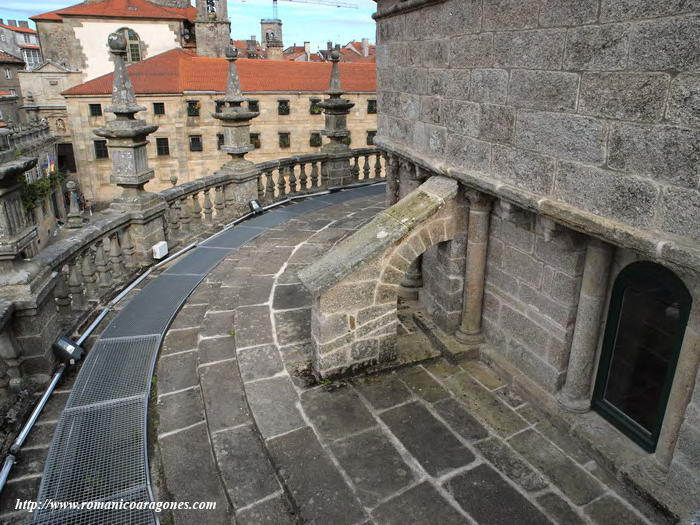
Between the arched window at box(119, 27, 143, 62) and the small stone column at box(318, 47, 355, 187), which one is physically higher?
the arched window at box(119, 27, 143, 62)

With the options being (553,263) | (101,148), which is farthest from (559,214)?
(101,148)

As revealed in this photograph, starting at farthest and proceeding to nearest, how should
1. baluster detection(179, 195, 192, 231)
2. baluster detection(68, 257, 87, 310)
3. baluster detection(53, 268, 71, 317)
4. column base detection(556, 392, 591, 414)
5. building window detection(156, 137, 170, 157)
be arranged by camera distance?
1. building window detection(156, 137, 170, 157)
2. baluster detection(179, 195, 192, 231)
3. baluster detection(68, 257, 87, 310)
4. baluster detection(53, 268, 71, 317)
5. column base detection(556, 392, 591, 414)

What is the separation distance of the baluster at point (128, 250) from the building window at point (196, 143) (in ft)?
107

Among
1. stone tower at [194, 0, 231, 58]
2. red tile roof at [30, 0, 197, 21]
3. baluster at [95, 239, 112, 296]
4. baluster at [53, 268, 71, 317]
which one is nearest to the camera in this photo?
baluster at [53, 268, 71, 317]

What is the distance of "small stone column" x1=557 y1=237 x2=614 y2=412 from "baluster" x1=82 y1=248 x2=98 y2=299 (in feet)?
16.9

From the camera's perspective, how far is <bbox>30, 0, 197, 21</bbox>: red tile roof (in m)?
41.4

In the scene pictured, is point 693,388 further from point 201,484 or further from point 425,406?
point 201,484

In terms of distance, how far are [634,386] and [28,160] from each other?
5.25m

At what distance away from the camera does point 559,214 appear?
3.09 m

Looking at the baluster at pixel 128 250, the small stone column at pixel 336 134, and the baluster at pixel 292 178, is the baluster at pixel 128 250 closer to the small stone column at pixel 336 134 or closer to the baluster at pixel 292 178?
the baluster at pixel 292 178

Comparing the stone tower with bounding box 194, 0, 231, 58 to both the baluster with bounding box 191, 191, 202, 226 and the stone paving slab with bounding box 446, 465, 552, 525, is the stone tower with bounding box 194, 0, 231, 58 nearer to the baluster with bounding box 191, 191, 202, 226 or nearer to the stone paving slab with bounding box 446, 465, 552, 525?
the baluster with bounding box 191, 191, 202, 226

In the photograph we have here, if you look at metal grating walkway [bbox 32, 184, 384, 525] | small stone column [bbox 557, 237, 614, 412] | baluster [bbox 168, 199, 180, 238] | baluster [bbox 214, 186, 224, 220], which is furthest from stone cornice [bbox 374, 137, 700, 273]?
baluster [bbox 214, 186, 224, 220]

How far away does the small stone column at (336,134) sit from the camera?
1109 centimetres

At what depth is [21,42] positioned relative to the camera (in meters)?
68.8
